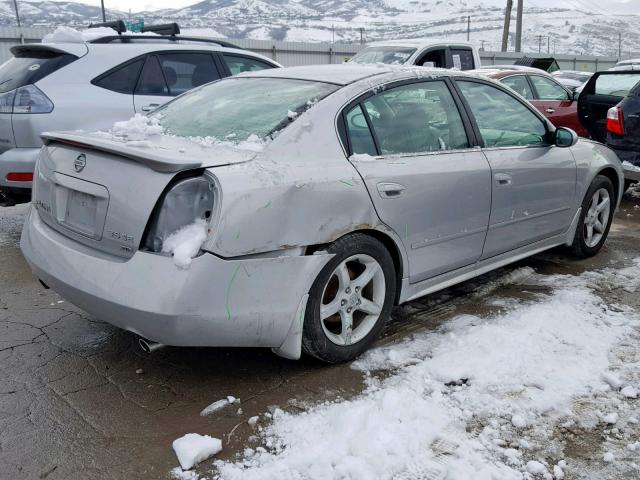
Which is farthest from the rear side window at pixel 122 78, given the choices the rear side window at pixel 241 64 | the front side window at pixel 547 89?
the front side window at pixel 547 89

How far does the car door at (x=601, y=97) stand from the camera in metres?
8.11

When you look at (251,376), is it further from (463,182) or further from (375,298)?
(463,182)

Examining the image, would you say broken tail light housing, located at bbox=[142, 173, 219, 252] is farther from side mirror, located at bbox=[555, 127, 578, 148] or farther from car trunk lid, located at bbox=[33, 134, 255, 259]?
side mirror, located at bbox=[555, 127, 578, 148]

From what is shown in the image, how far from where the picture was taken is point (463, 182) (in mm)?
3732

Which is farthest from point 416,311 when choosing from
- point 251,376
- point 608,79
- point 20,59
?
point 608,79

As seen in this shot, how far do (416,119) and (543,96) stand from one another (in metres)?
7.27

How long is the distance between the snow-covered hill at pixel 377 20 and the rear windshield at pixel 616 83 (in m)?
41.8

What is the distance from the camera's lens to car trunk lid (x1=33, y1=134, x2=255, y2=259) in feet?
8.98

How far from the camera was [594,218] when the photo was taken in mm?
5297

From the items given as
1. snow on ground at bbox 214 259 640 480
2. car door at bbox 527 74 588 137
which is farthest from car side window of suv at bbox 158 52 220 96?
car door at bbox 527 74 588 137

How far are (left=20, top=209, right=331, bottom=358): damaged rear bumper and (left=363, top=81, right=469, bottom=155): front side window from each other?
90 cm

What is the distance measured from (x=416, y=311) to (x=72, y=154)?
2228mm

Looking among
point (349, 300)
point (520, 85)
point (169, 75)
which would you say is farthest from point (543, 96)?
point (349, 300)

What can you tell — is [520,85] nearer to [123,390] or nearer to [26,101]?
[26,101]
